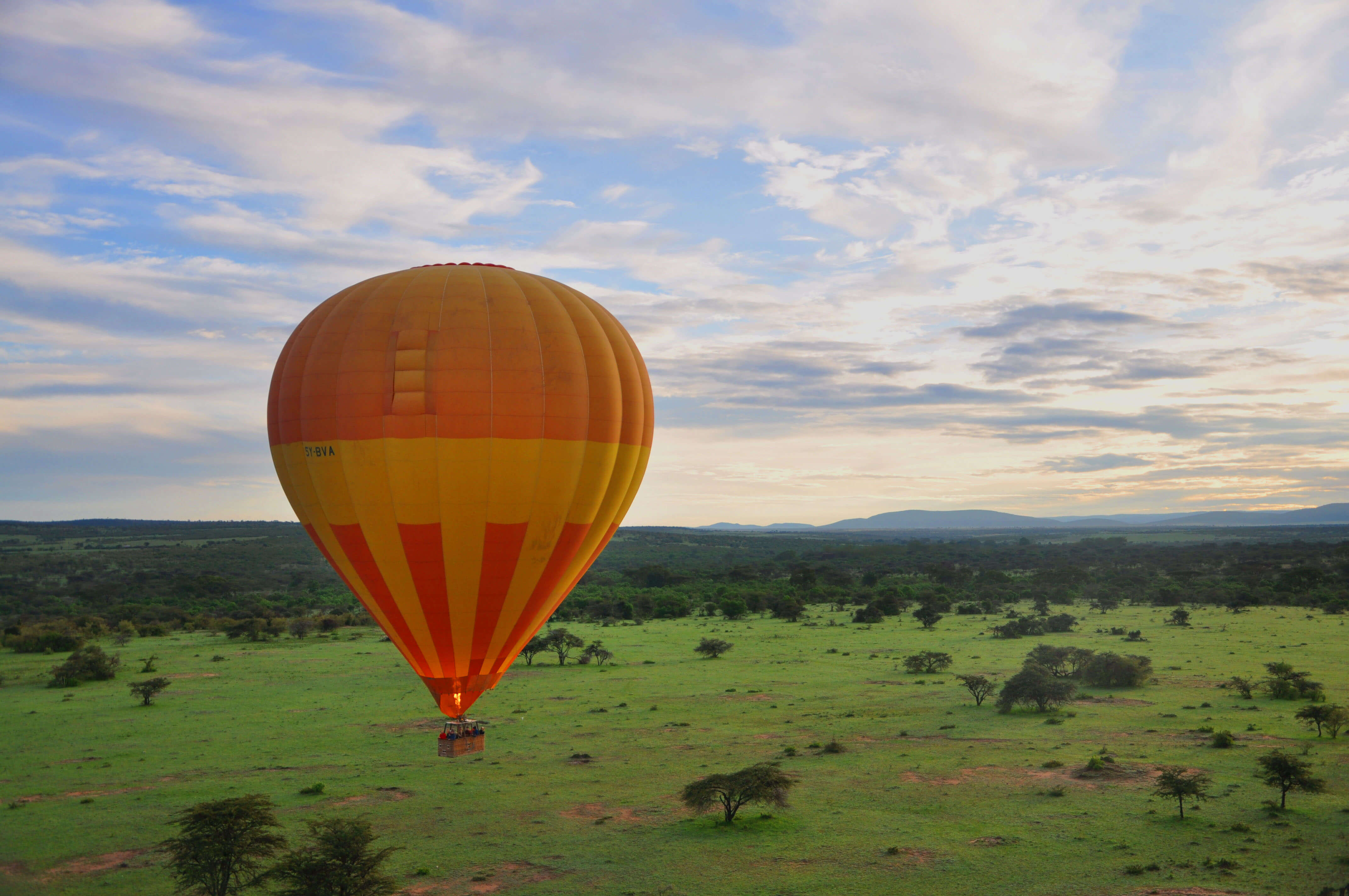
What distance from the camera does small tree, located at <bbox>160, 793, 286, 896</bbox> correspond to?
80.9ft

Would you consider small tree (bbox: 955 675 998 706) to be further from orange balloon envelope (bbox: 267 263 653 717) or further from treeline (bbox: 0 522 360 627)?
treeline (bbox: 0 522 360 627)

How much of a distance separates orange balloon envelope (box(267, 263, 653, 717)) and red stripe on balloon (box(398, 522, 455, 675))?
1.5 inches

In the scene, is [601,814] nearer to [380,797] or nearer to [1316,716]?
[380,797]

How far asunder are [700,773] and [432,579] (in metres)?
18.0

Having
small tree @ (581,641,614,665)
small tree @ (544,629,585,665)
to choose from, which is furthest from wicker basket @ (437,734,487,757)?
small tree @ (544,629,585,665)

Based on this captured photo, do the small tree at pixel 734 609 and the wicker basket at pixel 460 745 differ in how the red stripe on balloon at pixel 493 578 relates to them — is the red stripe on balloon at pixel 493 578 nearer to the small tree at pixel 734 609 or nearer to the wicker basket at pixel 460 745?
the wicker basket at pixel 460 745

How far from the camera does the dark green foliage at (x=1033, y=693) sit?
44.8 m

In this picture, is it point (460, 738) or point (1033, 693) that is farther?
point (1033, 693)

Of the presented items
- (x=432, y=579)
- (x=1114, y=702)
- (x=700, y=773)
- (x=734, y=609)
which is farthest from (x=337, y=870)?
(x=734, y=609)

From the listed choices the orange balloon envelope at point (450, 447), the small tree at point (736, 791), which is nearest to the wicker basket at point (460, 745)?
the orange balloon envelope at point (450, 447)

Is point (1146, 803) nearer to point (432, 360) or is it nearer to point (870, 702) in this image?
point (870, 702)

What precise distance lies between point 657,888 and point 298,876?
9.48 m

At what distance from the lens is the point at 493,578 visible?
2219cm

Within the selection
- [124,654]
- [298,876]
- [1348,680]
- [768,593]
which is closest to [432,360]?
[298,876]
